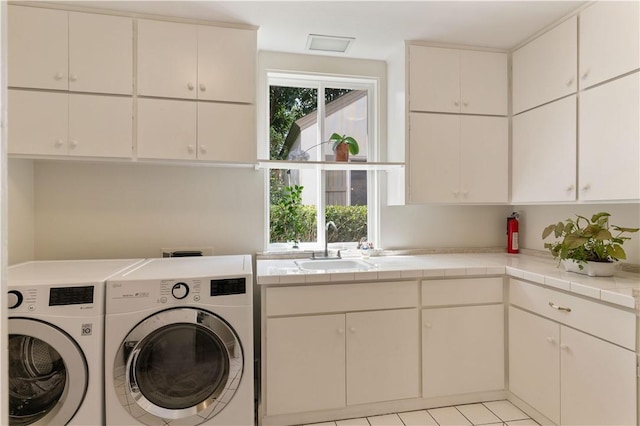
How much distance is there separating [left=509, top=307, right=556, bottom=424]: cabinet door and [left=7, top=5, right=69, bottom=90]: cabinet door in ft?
9.91

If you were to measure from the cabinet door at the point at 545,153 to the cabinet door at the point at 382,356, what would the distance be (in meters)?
1.20

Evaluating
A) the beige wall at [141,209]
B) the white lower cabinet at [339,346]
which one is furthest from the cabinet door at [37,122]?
the white lower cabinet at [339,346]

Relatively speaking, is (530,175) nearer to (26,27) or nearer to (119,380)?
(119,380)

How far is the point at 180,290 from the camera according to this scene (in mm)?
1645

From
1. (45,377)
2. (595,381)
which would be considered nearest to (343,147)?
(595,381)

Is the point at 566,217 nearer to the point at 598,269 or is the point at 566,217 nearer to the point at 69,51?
the point at 598,269

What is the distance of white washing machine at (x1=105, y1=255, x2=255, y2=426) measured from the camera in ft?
5.21

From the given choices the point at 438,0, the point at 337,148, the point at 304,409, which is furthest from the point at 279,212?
the point at 438,0

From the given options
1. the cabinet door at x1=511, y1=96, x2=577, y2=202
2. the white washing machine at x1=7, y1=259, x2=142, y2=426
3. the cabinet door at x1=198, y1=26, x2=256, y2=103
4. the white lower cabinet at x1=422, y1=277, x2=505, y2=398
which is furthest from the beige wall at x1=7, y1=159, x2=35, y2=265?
the cabinet door at x1=511, y1=96, x2=577, y2=202

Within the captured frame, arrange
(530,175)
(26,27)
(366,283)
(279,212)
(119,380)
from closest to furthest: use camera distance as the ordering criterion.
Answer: (119,380) → (26,27) → (366,283) → (530,175) → (279,212)

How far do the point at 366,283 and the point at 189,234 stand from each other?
4.28ft

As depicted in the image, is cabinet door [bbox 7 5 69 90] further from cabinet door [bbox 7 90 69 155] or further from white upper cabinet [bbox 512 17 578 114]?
white upper cabinet [bbox 512 17 578 114]

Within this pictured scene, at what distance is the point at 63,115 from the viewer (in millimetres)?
1896

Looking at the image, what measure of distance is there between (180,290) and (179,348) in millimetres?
295
